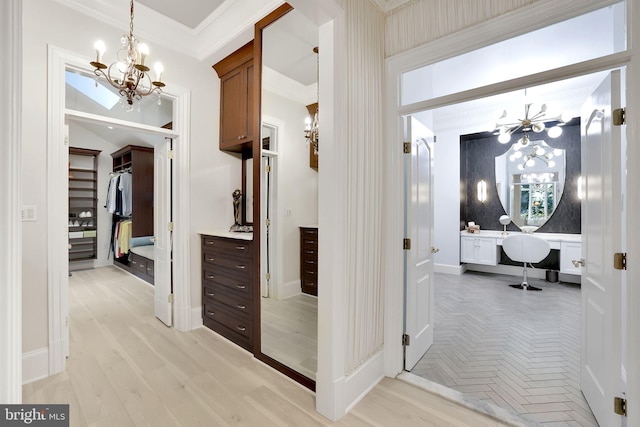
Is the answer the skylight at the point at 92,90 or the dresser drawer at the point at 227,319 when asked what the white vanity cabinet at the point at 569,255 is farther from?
the skylight at the point at 92,90

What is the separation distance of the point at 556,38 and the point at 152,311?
5.44 metres

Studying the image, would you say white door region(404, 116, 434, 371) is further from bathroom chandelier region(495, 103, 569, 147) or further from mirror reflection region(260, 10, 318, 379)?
bathroom chandelier region(495, 103, 569, 147)

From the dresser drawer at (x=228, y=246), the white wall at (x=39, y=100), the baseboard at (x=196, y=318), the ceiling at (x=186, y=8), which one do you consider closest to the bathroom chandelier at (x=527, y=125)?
the ceiling at (x=186, y=8)

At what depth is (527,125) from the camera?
173 inches

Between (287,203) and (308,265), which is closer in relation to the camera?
(287,203)

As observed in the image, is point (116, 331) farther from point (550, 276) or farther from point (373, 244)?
point (550, 276)

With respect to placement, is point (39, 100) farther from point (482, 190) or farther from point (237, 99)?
point (482, 190)

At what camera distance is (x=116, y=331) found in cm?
296

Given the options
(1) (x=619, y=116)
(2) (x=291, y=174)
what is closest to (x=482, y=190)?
(1) (x=619, y=116)

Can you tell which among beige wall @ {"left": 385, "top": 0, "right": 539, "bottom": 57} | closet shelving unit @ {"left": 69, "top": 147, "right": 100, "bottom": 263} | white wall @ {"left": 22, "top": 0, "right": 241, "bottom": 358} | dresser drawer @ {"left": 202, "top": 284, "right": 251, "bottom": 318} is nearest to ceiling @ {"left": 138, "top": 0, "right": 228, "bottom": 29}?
white wall @ {"left": 22, "top": 0, "right": 241, "bottom": 358}

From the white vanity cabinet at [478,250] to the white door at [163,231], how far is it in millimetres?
5143

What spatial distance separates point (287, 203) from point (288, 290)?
82 cm

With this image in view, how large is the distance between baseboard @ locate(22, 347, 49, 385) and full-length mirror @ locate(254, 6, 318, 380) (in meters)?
1.67

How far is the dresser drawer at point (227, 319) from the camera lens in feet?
8.54
